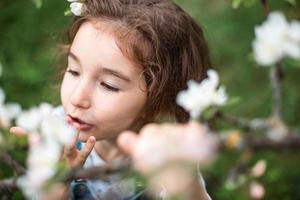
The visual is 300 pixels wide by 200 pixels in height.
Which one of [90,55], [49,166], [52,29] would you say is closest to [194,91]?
[49,166]

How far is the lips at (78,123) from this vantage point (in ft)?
5.73

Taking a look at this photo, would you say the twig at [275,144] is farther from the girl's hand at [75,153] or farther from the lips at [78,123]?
the lips at [78,123]

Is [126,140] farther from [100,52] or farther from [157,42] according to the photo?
[157,42]

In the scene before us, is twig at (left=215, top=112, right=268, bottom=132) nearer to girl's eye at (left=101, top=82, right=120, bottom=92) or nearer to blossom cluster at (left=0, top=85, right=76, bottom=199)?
blossom cluster at (left=0, top=85, right=76, bottom=199)

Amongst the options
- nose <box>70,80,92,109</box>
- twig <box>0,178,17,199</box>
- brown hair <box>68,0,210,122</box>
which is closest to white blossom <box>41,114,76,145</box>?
twig <box>0,178,17,199</box>

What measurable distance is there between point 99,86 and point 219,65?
1872 mm

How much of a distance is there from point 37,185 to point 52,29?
237cm

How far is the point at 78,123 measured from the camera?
176 cm

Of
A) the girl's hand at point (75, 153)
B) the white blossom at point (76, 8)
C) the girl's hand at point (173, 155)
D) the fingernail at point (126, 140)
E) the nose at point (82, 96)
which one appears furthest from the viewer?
the white blossom at point (76, 8)

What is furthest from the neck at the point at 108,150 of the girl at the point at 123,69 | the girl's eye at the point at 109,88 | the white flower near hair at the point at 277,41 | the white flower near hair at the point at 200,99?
the white flower near hair at the point at 277,41

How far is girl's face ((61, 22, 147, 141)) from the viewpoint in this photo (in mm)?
1729

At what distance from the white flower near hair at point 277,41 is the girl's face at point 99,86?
0.70 meters

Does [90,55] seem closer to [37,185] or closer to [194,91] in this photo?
[194,91]

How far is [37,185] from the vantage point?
0.97 m
